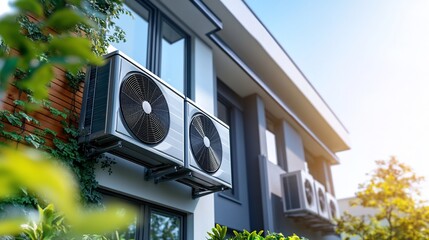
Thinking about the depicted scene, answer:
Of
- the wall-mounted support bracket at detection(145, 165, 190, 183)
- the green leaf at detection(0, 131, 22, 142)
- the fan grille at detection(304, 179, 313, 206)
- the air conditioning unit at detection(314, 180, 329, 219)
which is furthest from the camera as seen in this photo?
the air conditioning unit at detection(314, 180, 329, 219)

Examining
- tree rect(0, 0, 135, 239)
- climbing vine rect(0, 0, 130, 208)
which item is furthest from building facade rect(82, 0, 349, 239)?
tree rect(0, 0, 135, 239)

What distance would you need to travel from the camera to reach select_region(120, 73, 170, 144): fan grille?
3.49 metres

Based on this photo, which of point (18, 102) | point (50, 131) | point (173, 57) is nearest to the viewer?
point (18, 102)

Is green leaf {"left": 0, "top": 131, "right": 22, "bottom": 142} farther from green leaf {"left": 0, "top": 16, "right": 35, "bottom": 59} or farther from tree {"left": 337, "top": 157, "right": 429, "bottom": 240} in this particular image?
tree {"left": 337, "top": 157, "right": 429, "bottom": 240}

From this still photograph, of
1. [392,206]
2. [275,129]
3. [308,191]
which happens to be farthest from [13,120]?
[392,206]

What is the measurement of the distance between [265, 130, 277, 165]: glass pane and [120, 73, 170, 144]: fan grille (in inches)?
170

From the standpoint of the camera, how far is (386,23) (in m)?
7.43

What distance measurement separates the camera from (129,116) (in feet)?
11.4

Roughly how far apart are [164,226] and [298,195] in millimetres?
3479

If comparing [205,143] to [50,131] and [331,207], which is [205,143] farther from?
[331,207]

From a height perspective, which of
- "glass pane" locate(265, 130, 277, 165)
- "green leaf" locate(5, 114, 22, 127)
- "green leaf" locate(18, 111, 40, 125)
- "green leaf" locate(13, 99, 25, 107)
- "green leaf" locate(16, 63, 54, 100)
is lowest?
"green leaf" locate(16, 63, 54, 100)

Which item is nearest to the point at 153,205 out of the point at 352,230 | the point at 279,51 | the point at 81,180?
the point at 81,180

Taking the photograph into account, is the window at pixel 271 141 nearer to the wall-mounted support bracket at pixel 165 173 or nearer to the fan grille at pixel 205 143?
the fan grille at pixel 205 143

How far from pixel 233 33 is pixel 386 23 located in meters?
3.09
